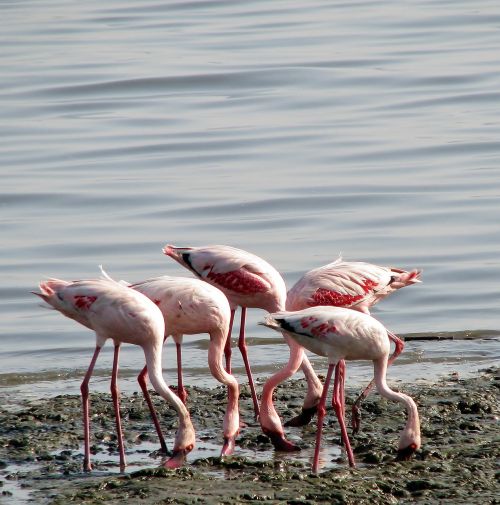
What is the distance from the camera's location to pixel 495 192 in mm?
15555

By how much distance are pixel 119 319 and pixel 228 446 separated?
0.98 meters

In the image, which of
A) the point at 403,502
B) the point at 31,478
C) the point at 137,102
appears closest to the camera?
the point at 403,502

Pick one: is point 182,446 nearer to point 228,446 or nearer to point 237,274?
point 228,446

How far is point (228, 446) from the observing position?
7.59 metres

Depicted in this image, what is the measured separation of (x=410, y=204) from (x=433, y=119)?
4.87 m

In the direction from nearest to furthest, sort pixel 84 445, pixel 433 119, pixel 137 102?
1. pixel 84 445
2. pixel 433 119
3. pixel 137 102

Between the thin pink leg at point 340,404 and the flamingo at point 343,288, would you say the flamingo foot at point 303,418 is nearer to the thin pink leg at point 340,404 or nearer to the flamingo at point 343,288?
the flamingo at point 343,288

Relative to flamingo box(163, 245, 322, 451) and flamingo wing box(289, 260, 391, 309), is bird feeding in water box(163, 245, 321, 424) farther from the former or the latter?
flamingo wing box(289, 260, 391, 309)

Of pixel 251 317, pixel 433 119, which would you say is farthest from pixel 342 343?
pixel 433 119

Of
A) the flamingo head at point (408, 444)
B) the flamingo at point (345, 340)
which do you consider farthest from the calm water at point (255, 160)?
the flamingo head at point (408, 444)

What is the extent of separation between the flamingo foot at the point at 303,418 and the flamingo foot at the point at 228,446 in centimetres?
84

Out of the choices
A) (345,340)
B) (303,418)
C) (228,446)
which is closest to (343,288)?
(303,418)

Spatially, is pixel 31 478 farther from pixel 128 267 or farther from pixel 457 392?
pixel 128 267

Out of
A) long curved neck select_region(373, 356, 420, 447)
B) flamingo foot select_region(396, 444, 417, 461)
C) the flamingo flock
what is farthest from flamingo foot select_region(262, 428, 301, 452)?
flamingo foot select_region(396, 444, 417, 461)
